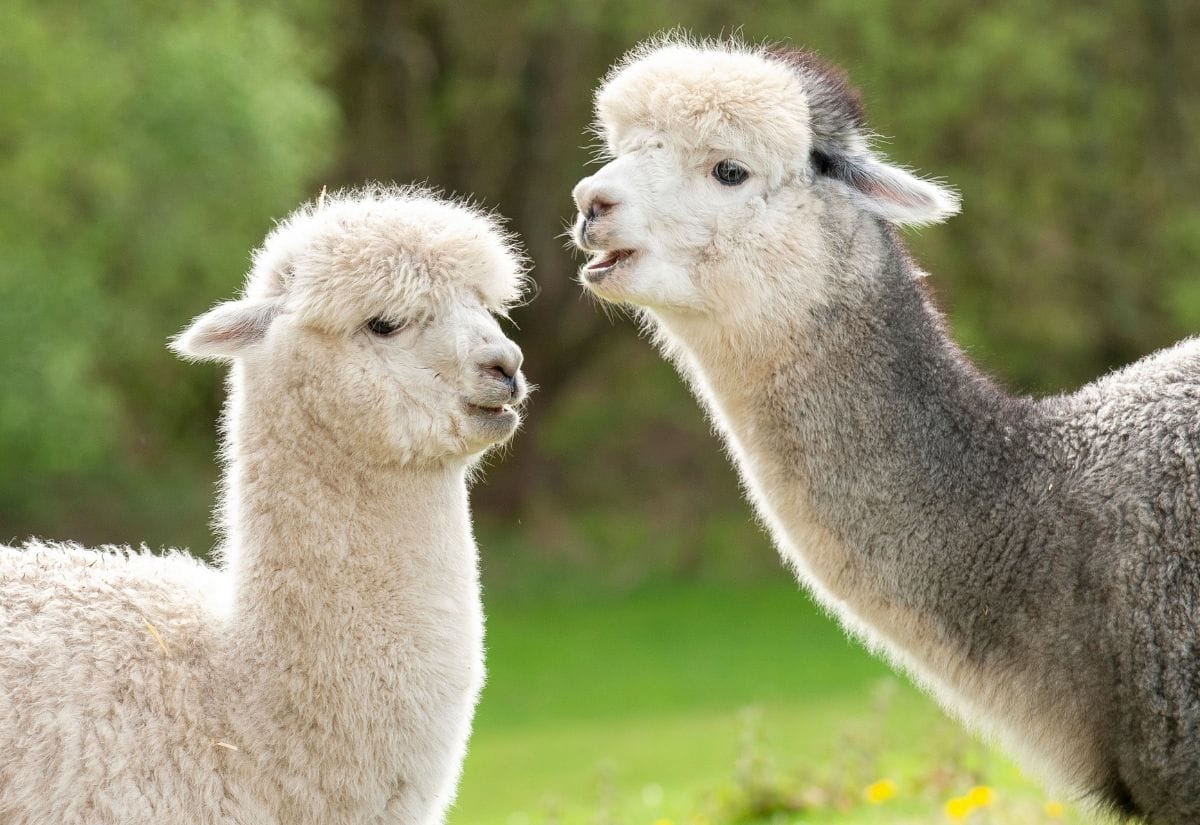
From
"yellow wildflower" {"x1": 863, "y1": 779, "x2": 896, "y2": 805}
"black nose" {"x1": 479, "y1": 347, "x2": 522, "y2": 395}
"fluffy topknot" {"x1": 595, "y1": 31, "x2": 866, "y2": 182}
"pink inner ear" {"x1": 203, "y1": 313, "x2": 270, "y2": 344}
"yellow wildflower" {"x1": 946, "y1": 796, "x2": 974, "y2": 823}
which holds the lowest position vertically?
"yellow wildflower" {"x1": 946, "y1": 796, "x2": 974, "y2": 823}

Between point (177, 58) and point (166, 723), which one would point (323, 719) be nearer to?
point (166, 723)

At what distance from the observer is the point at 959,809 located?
243 inches

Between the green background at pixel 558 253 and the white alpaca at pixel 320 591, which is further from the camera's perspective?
the green background at pixel 558 253

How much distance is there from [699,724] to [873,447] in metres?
10.1

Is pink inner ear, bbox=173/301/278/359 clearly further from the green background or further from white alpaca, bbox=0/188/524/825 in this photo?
the green background

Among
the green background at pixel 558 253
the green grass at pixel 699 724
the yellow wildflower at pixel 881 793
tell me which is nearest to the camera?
the yellow wildflower at pixel 881 793

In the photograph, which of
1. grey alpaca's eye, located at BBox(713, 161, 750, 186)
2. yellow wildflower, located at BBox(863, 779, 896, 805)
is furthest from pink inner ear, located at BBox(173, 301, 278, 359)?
yellow wildflower, located at BBox(863, 779, 896, 805)

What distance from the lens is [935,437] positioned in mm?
4594

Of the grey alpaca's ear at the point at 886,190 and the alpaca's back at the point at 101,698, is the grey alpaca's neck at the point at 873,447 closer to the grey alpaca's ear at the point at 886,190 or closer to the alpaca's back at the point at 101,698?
the grey alpaca's ear at the point at 886,190

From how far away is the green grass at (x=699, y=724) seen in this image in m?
7.30

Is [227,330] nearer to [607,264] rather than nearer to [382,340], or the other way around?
[382,340]

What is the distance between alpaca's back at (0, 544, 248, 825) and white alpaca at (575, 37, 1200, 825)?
149 cm

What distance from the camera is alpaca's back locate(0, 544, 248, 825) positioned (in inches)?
149

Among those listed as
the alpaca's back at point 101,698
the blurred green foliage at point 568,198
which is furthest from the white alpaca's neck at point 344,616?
the blurred green foliage at point 568,198
